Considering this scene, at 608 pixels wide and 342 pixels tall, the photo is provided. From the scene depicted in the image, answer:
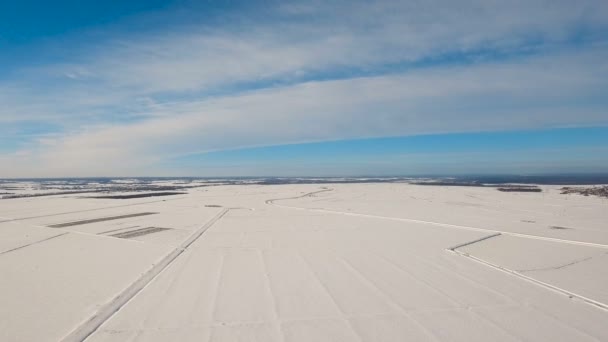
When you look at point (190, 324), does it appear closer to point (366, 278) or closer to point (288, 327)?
point (288, 327)

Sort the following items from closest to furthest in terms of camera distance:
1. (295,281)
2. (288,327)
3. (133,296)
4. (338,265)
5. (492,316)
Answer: (288,327) → (492,316) → (133,296) → (295,281) → (338,265)

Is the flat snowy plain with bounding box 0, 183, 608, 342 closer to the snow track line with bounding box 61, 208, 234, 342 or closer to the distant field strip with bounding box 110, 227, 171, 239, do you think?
the snow track line with bounding box 61, 208, 234, 342

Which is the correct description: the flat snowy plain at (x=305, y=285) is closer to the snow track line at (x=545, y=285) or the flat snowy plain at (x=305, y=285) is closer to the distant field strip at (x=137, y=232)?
the snow track line at (x=545, y=285)

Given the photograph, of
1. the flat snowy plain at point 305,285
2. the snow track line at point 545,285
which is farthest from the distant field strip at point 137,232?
the snow track line at point 545,285

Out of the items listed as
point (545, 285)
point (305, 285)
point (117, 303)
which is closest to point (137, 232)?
point (117, 303)

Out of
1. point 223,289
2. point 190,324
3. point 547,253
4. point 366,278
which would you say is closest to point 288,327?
point 190,324

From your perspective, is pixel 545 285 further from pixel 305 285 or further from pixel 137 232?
pixel 137 232

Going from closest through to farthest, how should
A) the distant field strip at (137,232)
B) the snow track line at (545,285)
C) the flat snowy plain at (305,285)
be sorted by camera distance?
the flat snowy plain at (305,285)
the snow track line at (545,285)
the distant field strip at (137,232)

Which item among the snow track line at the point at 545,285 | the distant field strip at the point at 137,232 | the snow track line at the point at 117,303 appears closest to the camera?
the snow track line at the point at 117,303

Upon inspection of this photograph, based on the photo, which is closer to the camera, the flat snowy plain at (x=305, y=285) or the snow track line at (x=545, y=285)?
the flat snowy plain at (x=305, y=285)
